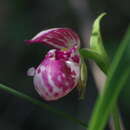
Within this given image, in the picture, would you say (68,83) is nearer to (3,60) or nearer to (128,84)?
(128,84)

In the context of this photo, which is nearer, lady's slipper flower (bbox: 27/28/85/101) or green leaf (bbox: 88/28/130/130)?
green leaf (bbox: 88/28/130/130)

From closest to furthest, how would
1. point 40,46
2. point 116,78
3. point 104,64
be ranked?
point 116,78 → point 104,64 → point 40,46

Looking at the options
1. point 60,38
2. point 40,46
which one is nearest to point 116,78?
point 60,38

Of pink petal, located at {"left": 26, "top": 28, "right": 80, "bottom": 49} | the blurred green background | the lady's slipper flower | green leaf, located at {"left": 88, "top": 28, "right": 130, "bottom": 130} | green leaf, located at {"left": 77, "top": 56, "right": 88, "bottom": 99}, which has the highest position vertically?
green leaf, located at {"left": 88, "top": 28, "right": 130, "bottom": 130}

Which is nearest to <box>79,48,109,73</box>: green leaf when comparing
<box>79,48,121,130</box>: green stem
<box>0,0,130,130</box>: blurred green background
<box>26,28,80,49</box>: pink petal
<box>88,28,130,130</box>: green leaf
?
<box>79,48,121,130</box>: green stem

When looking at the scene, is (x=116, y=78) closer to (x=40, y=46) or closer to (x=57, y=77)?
(x=57, y=77)

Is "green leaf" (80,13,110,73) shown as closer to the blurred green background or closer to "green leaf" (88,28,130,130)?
"green leaf" (88,28,130,130)
